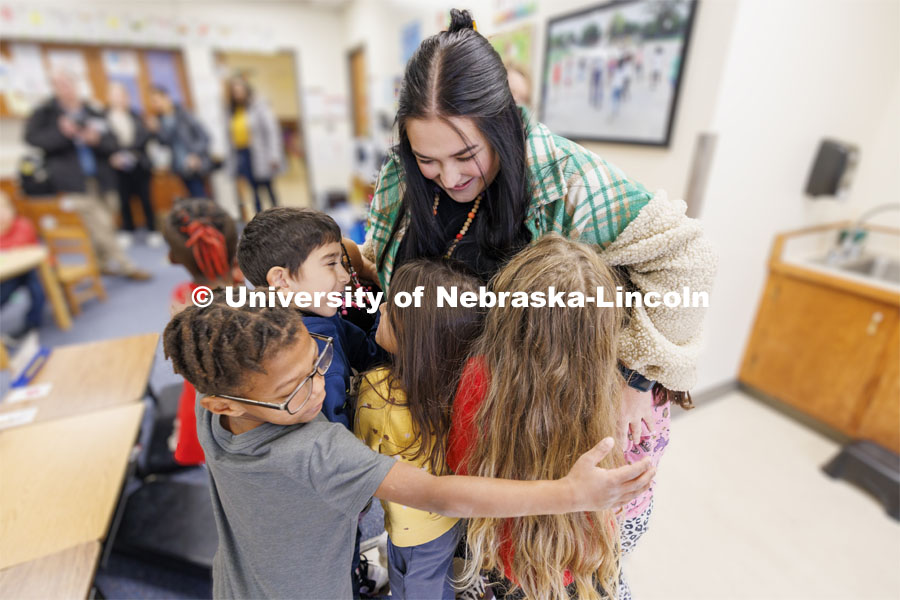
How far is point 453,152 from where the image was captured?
2.45 feet

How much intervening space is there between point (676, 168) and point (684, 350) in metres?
1.40

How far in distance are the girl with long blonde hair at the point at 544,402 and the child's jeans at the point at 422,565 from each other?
11 centimetres

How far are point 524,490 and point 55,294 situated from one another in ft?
12.5

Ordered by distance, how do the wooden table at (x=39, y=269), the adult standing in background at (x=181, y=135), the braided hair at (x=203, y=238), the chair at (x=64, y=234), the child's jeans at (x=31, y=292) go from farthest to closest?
the adult standing in background at (x=181, y=135)
the chair at (x=64, y=234)
the child's jeans at (x=31, y=292)
the wooden table at (x=39, y=269)
the braided hair at (x=203, y=238)

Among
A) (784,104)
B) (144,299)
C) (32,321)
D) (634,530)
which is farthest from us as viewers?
(144,299)

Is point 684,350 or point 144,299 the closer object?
point 684,350

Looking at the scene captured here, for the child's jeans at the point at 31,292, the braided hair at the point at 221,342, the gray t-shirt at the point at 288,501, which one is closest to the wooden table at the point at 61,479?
the gray t-shirt at the point at 288,501

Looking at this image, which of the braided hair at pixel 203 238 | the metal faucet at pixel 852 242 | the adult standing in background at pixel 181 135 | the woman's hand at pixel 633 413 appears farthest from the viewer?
the adult standing in background at pixel 181 135

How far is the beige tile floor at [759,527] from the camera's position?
4.99 feet

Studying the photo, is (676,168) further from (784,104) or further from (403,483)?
(403,483)

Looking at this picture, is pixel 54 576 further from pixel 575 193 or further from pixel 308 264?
pixel 575 193

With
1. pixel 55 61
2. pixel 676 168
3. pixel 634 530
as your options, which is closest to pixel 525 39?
pixel 676 168

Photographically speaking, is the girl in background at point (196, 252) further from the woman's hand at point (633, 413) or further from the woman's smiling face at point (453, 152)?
the woman's hand at point (633, 413)

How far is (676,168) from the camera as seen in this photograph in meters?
1.90
